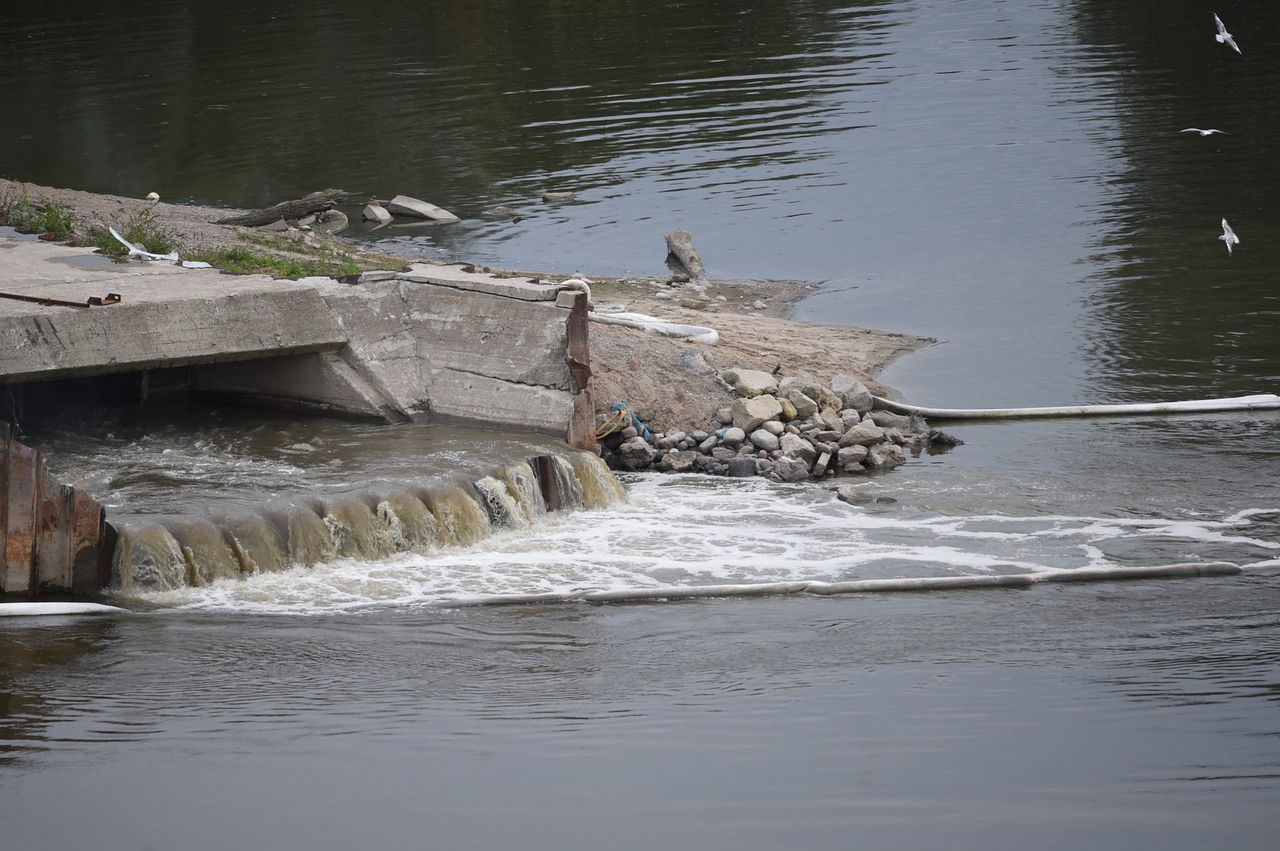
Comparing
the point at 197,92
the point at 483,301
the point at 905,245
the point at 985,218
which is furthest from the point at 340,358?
the point at 197,92

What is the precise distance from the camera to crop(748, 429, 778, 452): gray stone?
46.4 feet

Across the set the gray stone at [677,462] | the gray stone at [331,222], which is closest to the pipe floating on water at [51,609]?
the gray stone at [677,462]

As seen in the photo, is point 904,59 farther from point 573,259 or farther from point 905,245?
point 573,259

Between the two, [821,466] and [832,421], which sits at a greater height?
[832,421]

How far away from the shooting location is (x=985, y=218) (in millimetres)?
24000

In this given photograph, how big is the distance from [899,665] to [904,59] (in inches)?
1177

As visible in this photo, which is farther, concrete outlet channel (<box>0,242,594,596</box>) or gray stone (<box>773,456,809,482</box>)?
gray stone (<box>773,456,809,482</box>)

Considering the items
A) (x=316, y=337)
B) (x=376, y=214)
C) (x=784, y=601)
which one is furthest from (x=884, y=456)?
(x=376, y=214)

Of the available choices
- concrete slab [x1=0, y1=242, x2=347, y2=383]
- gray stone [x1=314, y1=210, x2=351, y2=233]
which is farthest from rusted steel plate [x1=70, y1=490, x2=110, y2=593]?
gray stone [x1=314, y1=210, x2=351, y2=233]

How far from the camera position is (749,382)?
594 inches

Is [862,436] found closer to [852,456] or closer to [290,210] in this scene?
[852,456]

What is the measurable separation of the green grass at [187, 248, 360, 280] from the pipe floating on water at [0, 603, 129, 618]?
16.7ft

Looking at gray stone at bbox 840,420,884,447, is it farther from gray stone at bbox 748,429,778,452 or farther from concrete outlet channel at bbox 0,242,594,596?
concrete outlet channel at bbox 0,242,594,596

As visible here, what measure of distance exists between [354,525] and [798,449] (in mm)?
4466
